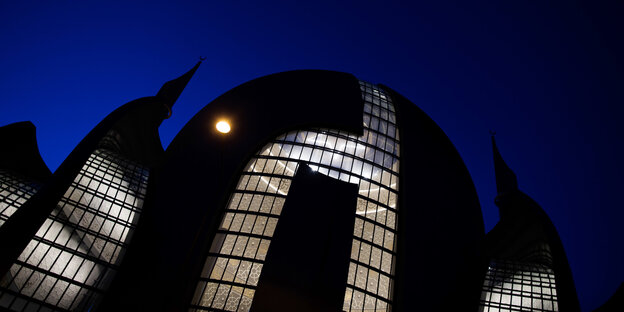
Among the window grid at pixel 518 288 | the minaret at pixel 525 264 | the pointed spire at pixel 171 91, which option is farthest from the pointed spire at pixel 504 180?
the pointed spire at pixel 171 91

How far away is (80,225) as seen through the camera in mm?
15766

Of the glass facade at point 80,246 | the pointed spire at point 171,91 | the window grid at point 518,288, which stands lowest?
the glass facade at point 80,246

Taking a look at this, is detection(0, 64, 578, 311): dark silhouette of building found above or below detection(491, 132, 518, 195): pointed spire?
below

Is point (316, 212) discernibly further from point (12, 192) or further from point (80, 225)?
point (12, 192)

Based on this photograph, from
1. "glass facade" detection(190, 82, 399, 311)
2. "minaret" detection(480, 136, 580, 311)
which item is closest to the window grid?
"minaret" detection(480, 136, 580, 311)

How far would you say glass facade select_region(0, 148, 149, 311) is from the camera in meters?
13.9

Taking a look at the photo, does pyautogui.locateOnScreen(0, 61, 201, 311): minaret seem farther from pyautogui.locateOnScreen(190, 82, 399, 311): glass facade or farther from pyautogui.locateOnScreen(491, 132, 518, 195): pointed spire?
pyautogui.locateOnScreen(491, 132, 518, 195): pointed spire

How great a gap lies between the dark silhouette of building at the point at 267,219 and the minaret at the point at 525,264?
12cm

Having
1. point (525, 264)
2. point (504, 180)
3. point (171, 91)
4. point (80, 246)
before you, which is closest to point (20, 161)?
point (171, 91)

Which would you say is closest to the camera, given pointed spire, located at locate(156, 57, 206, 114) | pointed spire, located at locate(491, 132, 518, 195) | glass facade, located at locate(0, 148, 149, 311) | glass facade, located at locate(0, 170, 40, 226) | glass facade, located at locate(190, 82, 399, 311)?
glass facade, located at locate(0, 148, 149, 311)

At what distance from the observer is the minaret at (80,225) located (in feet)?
42.3

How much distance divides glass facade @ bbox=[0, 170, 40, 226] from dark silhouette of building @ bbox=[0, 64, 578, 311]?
0.91 metres

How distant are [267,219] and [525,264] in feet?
49.1

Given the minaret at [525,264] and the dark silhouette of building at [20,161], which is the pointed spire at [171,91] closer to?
the dark silhouette of building at [20,161]
